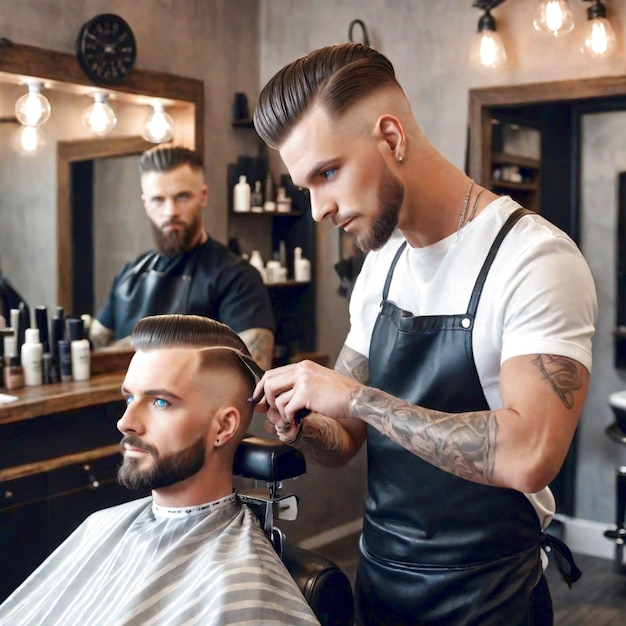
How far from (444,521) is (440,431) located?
253 millimetres

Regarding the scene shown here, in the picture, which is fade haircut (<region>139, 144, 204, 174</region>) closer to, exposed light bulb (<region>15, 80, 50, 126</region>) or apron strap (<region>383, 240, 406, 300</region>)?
exposed light bulb (<region>15, 80, 50, 126</region>)

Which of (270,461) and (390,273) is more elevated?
(390,273)

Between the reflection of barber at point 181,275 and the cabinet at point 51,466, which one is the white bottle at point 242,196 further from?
the cabinet at point 51,466

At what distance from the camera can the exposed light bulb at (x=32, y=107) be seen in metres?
3.12

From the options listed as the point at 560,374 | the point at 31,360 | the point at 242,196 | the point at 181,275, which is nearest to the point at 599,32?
the point at 242,196

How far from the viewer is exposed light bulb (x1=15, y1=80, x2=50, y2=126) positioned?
312cm

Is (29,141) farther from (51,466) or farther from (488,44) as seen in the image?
(488,44)

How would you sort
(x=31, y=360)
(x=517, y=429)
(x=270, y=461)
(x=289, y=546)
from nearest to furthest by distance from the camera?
(x=517, y=429) → (x=270, y=461) → (x=289, y=546) → (x=31, y=360)

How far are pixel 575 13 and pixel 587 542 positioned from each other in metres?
2.52

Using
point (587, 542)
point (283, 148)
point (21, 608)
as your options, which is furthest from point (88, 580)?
point (587, 542)

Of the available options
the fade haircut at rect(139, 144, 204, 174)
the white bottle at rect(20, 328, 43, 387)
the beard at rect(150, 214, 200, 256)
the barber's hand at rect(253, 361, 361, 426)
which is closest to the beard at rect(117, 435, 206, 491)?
the barber's hand at rect(253, 361, 361, 426)

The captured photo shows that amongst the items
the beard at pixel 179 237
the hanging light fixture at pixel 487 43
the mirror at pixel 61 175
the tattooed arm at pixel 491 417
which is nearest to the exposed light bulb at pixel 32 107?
the mirror at pixel 61 175

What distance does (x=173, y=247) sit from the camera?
3.42 metres

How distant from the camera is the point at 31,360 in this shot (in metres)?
3.10
